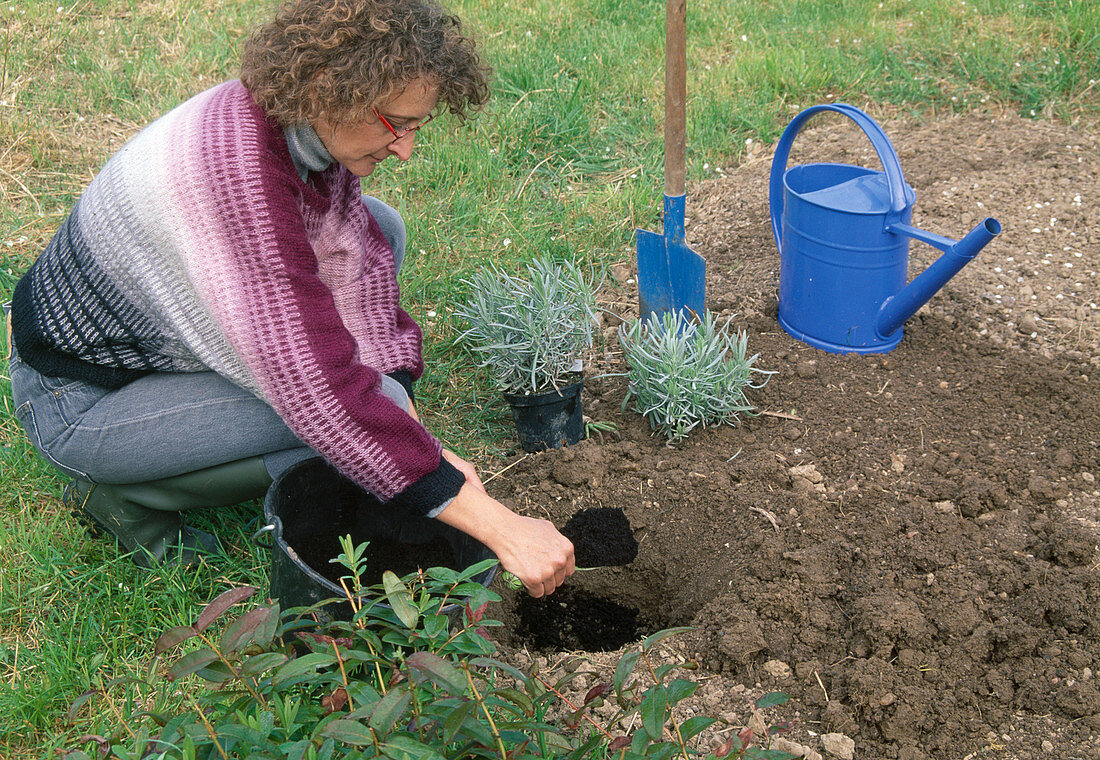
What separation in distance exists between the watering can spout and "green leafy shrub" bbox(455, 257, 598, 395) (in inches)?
36.1

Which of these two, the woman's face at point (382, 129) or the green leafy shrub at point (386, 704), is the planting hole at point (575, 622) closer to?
the green leafy shrub at point (386, 704)

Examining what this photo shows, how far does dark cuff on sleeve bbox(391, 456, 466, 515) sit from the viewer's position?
170 cm

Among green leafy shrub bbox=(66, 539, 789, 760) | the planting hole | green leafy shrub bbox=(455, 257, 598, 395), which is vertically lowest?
the planting hole

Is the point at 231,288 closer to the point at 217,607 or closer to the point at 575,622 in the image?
the point at 217,607

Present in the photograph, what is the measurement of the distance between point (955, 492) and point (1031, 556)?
258 millimetres

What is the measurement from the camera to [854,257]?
2.70 metres

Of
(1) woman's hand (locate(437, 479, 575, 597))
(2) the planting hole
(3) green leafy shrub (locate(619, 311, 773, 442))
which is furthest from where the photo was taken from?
(3) green leafy shrub (locate(619, 311, 773, 442))

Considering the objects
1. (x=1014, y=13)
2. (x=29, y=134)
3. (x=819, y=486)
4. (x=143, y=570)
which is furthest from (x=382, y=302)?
(x=1014, y=13)

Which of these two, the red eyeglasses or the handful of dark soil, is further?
the handful of dark soil

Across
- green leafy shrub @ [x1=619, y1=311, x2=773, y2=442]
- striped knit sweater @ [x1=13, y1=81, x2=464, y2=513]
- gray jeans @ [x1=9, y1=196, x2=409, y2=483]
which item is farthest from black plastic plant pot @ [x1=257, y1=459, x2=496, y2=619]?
green leafy shrub @ [x1=619, y1=311, x2=773, y2=442]

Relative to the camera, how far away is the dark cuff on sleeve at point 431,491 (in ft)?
5.57

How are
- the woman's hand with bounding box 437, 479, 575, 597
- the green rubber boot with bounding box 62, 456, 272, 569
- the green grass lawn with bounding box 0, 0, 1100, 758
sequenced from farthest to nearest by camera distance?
the green grass lawn with bounding box 0, 0, 1100, 758 < the green rubber boot with bounding box 62, 456, 272, 569 < the woman's hand with bounding box 437, 479, 575, 597

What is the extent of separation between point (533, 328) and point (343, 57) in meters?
0.98

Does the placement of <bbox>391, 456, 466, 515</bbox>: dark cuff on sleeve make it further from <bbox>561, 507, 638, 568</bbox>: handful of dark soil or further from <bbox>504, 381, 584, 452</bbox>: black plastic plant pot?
<bbox>504, 381, 584, 452</bbox>: black plastic plant pot
